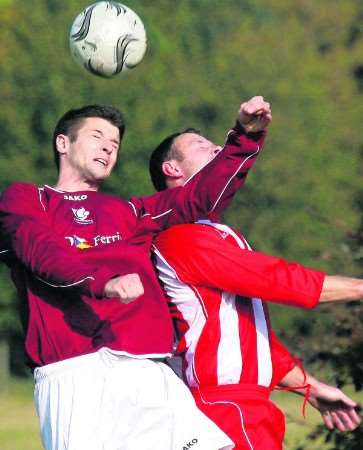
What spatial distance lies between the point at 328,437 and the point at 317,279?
298 centimetres

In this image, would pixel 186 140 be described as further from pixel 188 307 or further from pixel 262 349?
pixel 262 349

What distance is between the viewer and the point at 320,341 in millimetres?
9070

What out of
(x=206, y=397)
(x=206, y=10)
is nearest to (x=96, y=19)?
(x=206, y=397)

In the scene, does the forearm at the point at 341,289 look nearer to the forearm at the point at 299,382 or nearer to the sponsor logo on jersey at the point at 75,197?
the forearm at the point at 299,382

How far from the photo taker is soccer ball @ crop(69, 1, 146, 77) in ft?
21.4

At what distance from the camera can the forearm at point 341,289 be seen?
17.5ft

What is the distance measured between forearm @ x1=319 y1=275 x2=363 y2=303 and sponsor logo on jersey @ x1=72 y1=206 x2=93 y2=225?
1081mm

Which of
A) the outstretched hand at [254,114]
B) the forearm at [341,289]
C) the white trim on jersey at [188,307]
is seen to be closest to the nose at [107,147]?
the white trim on jersey at [188,307]

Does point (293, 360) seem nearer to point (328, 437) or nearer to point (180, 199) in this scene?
point (180, 199)

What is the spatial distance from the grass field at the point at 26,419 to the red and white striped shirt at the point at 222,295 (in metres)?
2.84

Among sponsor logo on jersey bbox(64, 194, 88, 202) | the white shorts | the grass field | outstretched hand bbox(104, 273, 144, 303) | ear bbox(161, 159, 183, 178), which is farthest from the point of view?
the grass field

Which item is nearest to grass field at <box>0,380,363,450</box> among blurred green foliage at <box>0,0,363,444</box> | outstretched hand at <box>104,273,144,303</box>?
blurred green foliage at <box>0,0,363,444</box>

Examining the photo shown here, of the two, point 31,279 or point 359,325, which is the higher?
point 31,279

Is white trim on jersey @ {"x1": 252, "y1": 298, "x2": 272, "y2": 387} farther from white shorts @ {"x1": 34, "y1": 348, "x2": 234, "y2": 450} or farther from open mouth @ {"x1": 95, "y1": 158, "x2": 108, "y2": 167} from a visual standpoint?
open mouth @ {"x1": 95, "y1": 158, "x2": 108, "y2": 167}
